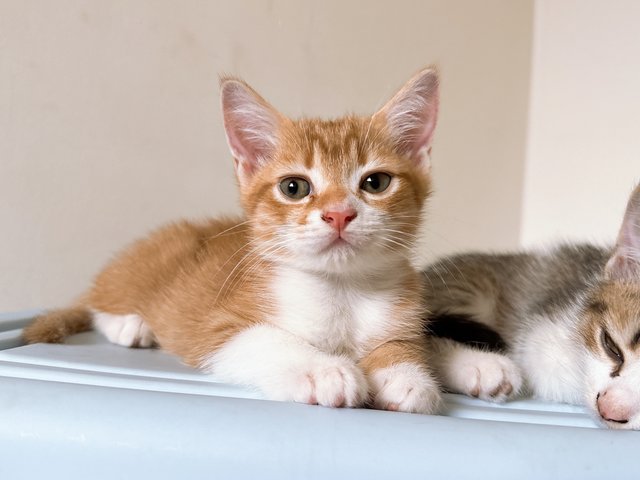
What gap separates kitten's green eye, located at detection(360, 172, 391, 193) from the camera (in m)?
1.10

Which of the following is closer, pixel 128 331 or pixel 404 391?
pixel 404 391

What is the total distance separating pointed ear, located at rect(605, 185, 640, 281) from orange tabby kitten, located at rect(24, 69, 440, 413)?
0.38m

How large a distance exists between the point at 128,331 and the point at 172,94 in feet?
2.98

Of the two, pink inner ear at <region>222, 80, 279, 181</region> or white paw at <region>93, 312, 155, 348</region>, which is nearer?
pink inner ear at <region>222, 80, 279, 181</region>

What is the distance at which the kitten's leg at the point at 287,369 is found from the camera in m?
0.82

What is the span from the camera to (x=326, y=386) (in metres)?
0.82

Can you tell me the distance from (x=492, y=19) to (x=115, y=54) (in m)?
1.56

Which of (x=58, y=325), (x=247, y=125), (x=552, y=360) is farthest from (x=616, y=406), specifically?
(x=58, y=325)

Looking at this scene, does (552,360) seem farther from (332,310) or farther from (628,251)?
(332,310)

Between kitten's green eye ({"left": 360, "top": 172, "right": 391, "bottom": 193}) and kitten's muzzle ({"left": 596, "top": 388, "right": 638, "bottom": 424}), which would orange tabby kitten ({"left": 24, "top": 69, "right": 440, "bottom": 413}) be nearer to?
kitten's green eye ({"left": 360, "top": 172, "right": 391, "bottom": 193})

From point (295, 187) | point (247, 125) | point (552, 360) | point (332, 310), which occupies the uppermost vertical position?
point (247, 125)

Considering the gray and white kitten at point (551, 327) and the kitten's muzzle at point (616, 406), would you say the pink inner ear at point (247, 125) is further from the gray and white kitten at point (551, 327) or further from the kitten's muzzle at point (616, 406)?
the kitten's muzzle at point (616, 406)

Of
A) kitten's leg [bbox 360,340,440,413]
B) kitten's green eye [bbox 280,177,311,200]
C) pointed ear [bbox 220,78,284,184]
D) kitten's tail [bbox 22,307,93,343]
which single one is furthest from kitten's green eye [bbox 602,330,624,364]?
kitten's tail [bbox 22,307,93,343]

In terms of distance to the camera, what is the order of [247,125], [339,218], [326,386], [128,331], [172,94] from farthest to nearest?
[172,94]
[128,331]
[247,125]
[339,218]
[326,386]
